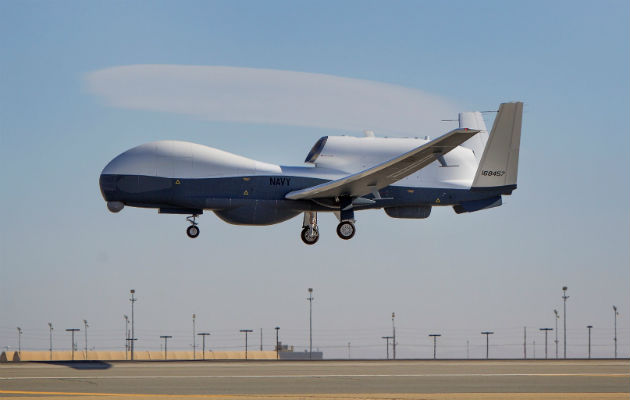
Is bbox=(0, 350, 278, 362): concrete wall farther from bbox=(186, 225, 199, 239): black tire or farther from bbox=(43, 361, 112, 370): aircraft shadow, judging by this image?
bbox=(43, 361, 112, 370): aircraft shadow

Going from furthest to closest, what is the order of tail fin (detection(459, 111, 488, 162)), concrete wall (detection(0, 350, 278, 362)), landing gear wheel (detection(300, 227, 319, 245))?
1. concrete wall (detection(0, 350, 278, 362))
2. tail fin (detection(459, 111, 488, 162))
3. landing gear wheel (detection(300, 227, 319, 245))

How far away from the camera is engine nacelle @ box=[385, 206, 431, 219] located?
65.2 m

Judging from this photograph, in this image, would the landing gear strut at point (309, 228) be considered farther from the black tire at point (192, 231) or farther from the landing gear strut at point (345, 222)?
the black tire at point (192, 231)

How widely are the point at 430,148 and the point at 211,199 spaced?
47.6ft

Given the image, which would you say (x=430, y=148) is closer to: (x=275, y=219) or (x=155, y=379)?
(x=275, y=219)

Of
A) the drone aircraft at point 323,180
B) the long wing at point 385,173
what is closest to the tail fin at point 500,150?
the drone aircraft at point 323,180

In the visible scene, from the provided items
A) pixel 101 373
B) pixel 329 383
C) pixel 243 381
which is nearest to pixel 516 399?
pixel 329 383

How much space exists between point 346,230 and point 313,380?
15.4m

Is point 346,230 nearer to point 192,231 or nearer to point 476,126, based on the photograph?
point 192,231

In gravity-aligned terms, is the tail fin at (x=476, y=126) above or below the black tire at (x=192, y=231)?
above

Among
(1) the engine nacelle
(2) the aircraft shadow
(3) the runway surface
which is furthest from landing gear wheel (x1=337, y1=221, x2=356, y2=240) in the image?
(2) the aircraft shadow

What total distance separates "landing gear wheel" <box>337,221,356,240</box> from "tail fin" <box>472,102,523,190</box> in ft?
28.7

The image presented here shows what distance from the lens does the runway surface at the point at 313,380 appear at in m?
43.9

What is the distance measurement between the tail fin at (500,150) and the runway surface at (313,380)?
12138 mm
